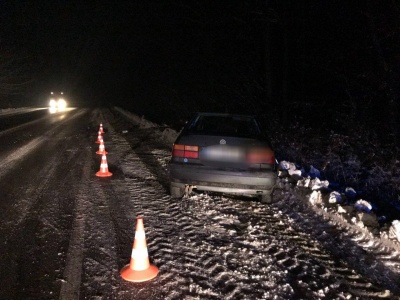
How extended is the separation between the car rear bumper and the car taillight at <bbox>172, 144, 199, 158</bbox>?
0.17 meters

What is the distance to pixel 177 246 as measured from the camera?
414cm

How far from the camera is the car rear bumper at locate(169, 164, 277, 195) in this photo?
206 inches

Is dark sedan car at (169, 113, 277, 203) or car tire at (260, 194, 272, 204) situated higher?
dark sedan car at (169, 113, 277, 203)

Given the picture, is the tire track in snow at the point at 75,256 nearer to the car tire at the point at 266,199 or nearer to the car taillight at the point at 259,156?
the car taillight at the point at 259,156

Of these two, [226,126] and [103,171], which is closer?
A: [226,126]

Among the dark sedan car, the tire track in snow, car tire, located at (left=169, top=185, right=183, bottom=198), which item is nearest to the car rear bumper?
the dark sedan car

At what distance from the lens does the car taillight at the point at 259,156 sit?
5.21m

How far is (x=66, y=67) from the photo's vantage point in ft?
346

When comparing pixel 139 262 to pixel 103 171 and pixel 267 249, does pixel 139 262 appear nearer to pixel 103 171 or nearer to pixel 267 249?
pixel 267 249

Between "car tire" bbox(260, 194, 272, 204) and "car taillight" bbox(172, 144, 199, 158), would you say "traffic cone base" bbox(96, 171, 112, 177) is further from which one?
"car tire" bbox(260, 194, 272, 204)

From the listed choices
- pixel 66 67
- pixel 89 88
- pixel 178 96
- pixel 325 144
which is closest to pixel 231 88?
pixel 325 144

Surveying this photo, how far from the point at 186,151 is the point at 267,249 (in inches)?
78.9

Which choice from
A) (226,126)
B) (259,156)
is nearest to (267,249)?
(259,156)

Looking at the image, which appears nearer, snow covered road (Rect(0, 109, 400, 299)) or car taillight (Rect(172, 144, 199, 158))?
snow covered road (Rect(0, 109, 400, 299))
